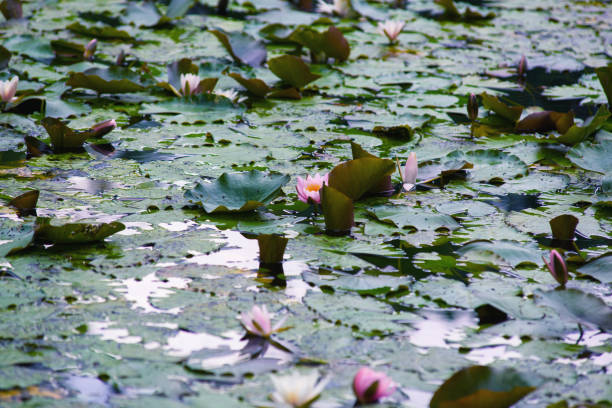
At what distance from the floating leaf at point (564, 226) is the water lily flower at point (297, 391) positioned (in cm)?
104

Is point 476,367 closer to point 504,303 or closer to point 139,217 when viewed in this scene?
point 504,303

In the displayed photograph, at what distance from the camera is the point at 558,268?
165 cm

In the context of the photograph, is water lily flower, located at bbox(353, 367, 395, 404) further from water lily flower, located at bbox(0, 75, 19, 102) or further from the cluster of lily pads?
water lily flower, located at bbox(0, 75, 19, 102)

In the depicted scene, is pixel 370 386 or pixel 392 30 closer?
pixel 370 386

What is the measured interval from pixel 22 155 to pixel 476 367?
184 cm

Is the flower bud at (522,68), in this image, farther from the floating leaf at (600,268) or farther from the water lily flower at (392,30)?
the floating leaf at (600,268)

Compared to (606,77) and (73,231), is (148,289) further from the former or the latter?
(606,77)

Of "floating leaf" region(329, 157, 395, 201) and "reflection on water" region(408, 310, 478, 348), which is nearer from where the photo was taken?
"reflection on water" region(408, 310, 478, 348)

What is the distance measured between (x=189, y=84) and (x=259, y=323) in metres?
1.88

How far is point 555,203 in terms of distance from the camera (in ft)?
7.32

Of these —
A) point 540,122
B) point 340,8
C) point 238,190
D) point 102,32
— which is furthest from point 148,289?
point 340,8

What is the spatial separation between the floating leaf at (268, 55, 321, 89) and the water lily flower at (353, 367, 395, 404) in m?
2.17

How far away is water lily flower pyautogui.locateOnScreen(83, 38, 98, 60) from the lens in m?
Result: 3.62

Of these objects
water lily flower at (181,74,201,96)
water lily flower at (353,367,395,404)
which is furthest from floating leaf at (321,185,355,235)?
water lily flower at (181,74,201,96)
